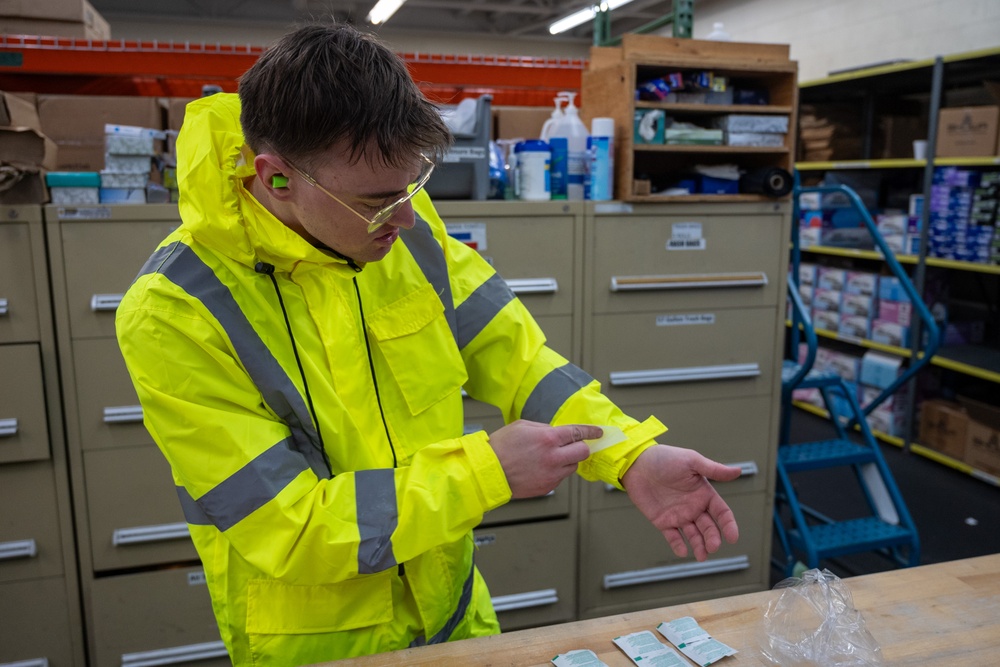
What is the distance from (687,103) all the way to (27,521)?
2.40m

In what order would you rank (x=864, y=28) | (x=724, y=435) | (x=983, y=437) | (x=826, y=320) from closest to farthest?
(x=724, y=435) < (x=983, y=437) < (x=826, y=320) < (x=864, y=28)

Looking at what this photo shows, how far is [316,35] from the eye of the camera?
3.13 ft

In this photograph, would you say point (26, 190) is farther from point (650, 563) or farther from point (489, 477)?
point (650, 563)

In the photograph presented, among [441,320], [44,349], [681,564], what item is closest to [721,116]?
[681,564]

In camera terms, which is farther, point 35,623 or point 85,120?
point 85,120

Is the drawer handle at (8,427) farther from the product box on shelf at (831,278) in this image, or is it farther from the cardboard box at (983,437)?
the product box on shelf at (831,278)

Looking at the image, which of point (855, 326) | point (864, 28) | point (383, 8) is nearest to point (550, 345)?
point (855, 326)

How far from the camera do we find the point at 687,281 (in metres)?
2.61

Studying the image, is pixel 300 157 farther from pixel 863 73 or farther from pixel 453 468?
pixel 863 73

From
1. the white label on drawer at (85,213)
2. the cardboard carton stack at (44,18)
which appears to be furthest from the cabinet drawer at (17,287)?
the cardboard carton stack at (44,18)

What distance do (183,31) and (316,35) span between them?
1118 centimetres

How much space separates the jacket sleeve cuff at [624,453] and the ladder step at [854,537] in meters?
1.88

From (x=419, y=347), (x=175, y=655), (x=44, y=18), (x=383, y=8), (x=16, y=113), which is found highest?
(x=383, y=8)

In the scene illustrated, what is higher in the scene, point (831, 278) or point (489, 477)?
point (489, 477)
